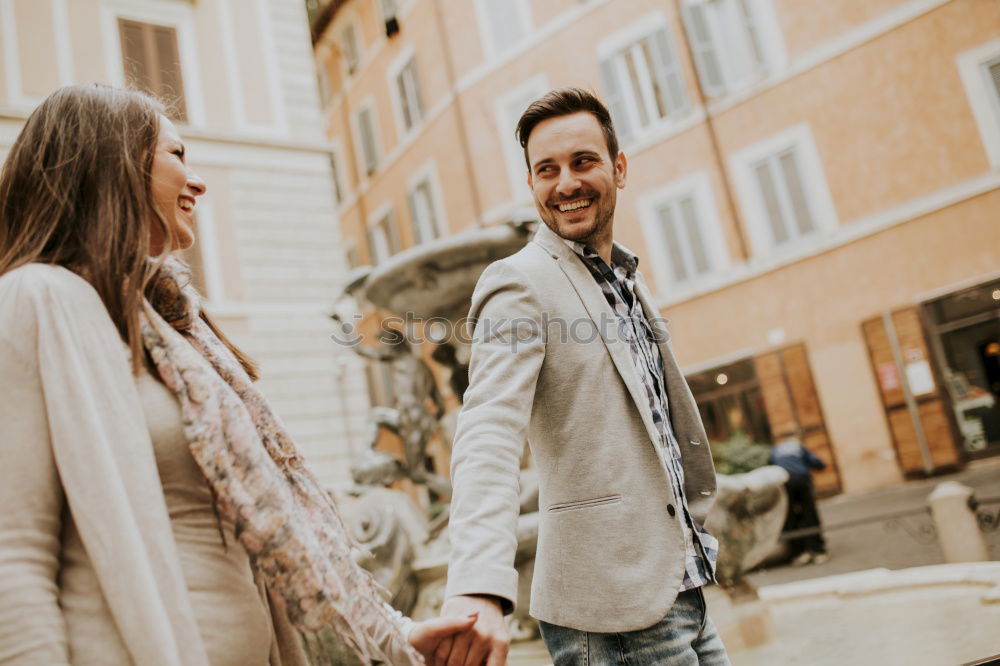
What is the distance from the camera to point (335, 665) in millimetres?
2711

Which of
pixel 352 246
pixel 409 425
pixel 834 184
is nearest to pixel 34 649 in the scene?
pixel 409 425

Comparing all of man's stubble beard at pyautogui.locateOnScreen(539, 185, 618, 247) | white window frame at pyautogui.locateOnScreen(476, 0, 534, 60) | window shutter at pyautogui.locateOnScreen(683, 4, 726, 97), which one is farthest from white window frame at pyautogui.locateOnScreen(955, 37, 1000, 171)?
man's stubble beard at pyautogui.locateOnScreen(539, 185, 618, 247)

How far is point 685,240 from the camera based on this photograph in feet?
25.8

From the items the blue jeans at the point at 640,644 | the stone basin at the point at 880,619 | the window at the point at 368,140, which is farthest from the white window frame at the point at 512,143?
the blue jeans at the point at 640,644

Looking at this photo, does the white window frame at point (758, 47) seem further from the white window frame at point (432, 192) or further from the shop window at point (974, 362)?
the white window frame at point (432, 192)

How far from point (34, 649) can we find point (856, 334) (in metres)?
6.85

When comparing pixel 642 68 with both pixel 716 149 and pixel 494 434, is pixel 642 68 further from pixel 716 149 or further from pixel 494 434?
pixel 494 434

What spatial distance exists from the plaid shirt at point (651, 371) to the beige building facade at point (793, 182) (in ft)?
12.5

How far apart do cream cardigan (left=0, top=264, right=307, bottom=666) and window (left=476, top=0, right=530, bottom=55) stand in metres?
8.42

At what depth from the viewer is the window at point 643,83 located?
799 cm

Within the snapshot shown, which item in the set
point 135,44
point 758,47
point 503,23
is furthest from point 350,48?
point 758,47

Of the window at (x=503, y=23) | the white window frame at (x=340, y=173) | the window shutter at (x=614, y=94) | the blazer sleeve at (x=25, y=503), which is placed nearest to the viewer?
the blazer sleeve at (x=25, y=503)

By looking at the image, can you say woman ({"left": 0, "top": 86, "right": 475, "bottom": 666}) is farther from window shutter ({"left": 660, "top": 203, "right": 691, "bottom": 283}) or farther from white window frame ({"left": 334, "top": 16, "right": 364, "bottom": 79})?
white window frame ({"left": 334, "top": 16, "right": 364, "bottom": 79})

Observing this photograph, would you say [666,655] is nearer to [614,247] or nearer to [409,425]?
[614,247]
